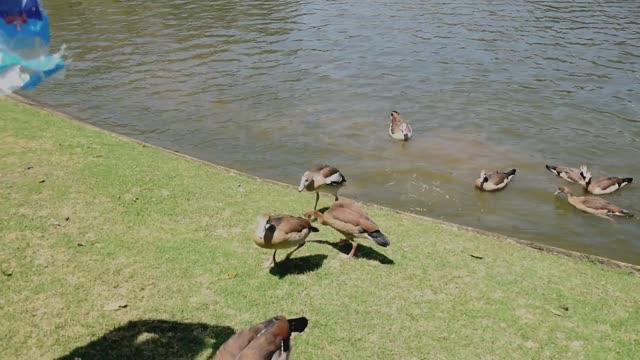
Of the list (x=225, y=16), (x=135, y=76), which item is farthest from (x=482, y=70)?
(x=225, y=16)

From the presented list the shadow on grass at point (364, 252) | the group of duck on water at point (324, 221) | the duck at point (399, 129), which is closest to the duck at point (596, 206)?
the group of duck on water at point (324, 221)

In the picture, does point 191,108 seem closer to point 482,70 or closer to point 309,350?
point 482,70

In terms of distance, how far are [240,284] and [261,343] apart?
2074 millimetres

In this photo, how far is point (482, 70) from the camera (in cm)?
1884

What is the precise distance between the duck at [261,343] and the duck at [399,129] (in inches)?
377

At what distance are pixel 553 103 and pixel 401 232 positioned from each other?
9691 mm

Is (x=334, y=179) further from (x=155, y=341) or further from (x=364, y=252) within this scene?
(x=155, y=341)

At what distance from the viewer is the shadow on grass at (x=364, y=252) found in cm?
799

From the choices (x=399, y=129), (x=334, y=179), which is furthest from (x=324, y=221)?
(x=399, y=129)

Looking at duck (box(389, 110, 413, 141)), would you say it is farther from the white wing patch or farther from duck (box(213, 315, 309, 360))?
duck (box(213, 315, 309, 360))

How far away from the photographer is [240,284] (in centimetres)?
707

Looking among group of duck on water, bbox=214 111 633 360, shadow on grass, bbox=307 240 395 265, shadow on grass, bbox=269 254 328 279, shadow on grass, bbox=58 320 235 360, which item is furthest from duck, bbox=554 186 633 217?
shadow on grass, bbox=58 320 235 360

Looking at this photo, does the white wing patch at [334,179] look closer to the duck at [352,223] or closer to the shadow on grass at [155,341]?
the duck at [352,223]

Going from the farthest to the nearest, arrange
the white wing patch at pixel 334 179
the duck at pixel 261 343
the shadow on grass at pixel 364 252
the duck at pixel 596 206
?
the duck at pixel 596 206 < the white wing patch at pixel 334 179 < the shadow on grass at pixel 364 252 < the duck at pixel 261 343
